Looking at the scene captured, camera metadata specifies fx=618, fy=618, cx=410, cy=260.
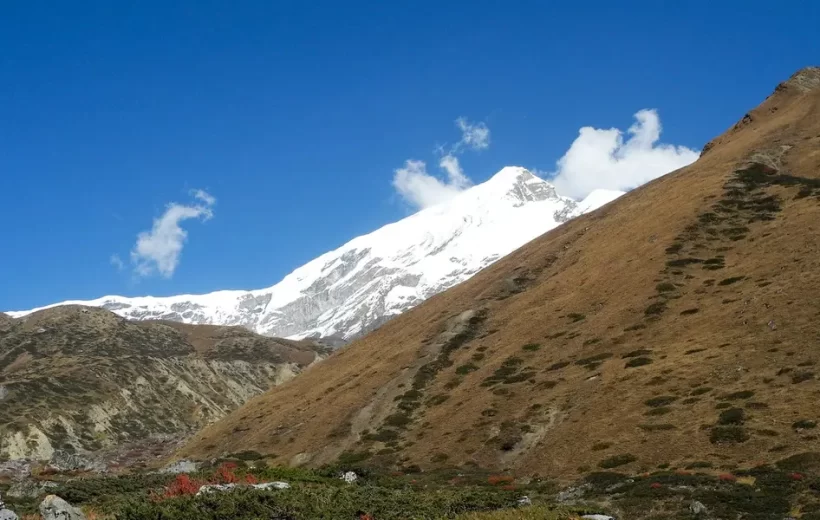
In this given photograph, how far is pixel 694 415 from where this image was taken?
1745 inches

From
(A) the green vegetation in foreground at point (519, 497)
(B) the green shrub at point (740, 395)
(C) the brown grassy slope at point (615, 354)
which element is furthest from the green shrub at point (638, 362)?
(A) the green vegetation in foreground at point (519, 497)

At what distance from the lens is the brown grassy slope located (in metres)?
44.8

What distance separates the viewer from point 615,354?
205ft

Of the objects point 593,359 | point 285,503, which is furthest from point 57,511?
point 593,359

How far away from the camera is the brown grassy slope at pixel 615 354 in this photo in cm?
4481

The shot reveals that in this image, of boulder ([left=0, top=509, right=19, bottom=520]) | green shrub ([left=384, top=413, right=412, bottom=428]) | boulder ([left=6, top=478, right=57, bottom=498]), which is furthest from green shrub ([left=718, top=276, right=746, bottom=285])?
boulder ([left=0, top=509, right=19, bottom=520])

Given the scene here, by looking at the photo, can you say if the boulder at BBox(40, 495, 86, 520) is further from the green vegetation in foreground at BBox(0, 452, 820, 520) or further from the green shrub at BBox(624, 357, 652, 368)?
the green shrub at BBox(624, 357, 652, 368)

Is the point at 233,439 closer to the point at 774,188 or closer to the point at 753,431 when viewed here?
the point at 753,431

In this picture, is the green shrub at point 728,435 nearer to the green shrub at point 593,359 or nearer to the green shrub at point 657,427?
the green shrub at point 657,427

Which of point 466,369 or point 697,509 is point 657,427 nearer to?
point 697,509

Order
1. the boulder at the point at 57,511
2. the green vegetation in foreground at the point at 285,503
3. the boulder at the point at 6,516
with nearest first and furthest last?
1. the green vegetation in foreground at the point at 285,503
2. the boulder at the point at 57,511
3. the boulder at the point at 6,516

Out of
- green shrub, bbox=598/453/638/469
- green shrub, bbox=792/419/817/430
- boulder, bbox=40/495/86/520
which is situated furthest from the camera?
green shrub, bbox=598/453/638/469

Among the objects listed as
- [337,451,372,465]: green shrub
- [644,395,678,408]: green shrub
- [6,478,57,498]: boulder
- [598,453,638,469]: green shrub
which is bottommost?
[598,453,638,469]: green shrub

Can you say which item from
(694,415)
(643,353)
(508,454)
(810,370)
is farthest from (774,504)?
(643,353)
